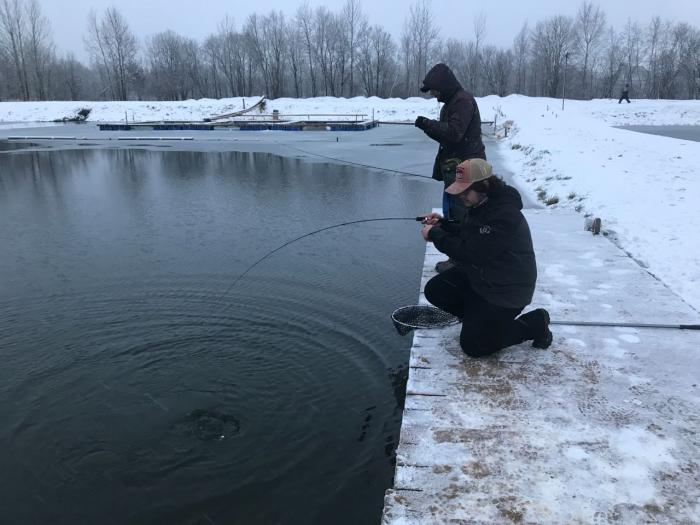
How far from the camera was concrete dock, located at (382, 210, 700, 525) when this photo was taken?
2332 mm

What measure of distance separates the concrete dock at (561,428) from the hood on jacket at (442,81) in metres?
2.08

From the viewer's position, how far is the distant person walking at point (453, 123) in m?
4.91

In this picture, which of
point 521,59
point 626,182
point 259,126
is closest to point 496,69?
point 521,59

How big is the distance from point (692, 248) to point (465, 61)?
70130mm

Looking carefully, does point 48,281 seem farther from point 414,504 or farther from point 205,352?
point 414,504

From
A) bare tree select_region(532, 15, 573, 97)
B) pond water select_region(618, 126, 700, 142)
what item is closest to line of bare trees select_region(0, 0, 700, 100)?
bare tree select_region(532, 15, 573, 97)

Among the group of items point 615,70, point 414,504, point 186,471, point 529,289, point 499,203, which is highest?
point 615,70

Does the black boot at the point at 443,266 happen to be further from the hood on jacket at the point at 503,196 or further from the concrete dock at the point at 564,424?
the hood on jacket at the point at 503,196

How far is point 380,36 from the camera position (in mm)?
68188

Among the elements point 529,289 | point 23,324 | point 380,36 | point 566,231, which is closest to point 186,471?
point 529,289

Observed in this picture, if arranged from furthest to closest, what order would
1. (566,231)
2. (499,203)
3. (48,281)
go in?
(566,231)
(48,281)
(499,203)

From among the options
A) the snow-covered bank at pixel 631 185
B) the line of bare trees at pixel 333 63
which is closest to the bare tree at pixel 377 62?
the line of bare trees at pixel 333 63

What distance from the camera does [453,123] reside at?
4.96 metres

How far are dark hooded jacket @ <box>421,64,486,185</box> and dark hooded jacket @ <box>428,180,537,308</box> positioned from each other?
1.57 m
